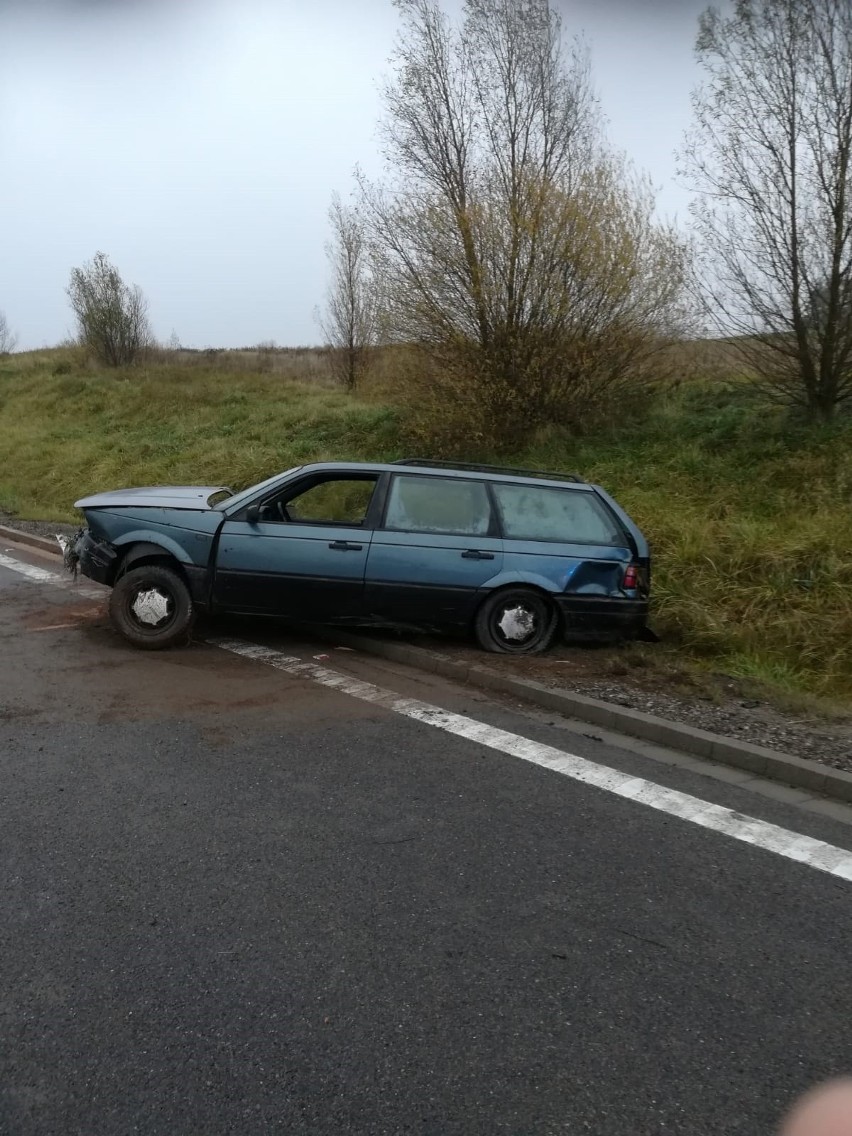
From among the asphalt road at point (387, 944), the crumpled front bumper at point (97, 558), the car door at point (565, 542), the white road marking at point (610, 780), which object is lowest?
the asphalt road at point (387, 944)

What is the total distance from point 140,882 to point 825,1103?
8.14ft

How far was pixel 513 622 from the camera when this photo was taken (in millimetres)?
7410

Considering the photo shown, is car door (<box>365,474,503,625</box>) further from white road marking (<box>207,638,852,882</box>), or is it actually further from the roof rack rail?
white road marking (<box>207,638,852,882</box>)

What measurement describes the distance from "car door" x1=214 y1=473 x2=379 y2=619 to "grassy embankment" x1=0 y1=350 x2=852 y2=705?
272 cm

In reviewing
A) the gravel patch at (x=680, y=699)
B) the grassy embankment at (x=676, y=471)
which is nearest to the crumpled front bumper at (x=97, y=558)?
the gravel patch at (x=680, y=699)

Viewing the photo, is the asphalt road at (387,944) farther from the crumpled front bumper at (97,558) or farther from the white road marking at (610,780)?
the crumpled front bumper at (97,558)

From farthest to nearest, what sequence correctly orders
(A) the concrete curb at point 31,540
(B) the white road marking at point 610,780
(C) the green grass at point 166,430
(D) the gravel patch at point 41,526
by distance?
1. (C) the green grass at point 166,430
2. (D) the gravel patch at point 41,526
3. (A) the concrete curb at point 31,540
4. (B) the white road marking at point 610,780

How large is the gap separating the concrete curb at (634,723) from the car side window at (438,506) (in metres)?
0.98

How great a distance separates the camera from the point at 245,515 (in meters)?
7.38

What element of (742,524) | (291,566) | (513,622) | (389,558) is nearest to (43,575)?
(291,566)

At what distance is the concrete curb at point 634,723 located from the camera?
5078mm

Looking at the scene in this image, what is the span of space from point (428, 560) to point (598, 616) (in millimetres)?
1432

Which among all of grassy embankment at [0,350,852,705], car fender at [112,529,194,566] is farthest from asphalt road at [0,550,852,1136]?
grassy embankment at [0,350,852,705]

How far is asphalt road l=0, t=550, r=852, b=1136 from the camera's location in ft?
8.38
